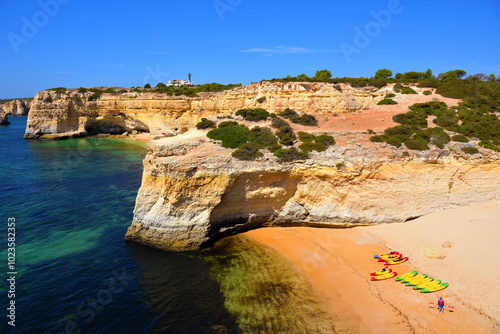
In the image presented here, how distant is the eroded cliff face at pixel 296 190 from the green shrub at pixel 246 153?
0.45m

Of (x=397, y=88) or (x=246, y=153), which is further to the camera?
(x=397, y=88)

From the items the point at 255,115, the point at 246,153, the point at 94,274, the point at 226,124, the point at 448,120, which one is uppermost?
the point at 255,115

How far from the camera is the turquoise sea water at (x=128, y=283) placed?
454 inches

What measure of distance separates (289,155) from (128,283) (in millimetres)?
12318

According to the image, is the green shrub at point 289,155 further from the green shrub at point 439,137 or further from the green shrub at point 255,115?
the green shrub at point 439,137

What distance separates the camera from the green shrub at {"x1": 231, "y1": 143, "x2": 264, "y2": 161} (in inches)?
711

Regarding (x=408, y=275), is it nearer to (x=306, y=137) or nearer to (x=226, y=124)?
(x=306, y=137)

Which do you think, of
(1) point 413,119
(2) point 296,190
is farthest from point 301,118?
(1) point 413,119

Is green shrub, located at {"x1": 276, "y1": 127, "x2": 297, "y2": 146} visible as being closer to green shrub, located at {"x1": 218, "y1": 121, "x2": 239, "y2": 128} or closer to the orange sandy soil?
green shrub, located at {"x1": 218, "y1": 121, "x2": 239, "y2": 128}

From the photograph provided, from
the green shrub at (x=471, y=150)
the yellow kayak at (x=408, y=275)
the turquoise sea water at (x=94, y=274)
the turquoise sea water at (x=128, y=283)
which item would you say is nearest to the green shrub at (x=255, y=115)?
the turquoise sea water at (x=128, y=283)

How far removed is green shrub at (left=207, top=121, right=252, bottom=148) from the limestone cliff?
17556 cm

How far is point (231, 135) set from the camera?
2070 cm

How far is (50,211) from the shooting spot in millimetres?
22453

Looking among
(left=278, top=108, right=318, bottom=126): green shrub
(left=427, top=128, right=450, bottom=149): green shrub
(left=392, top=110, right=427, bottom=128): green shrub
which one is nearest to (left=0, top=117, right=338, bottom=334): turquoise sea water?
(left=278, top=108, right=318, bottom=126): green shrub
